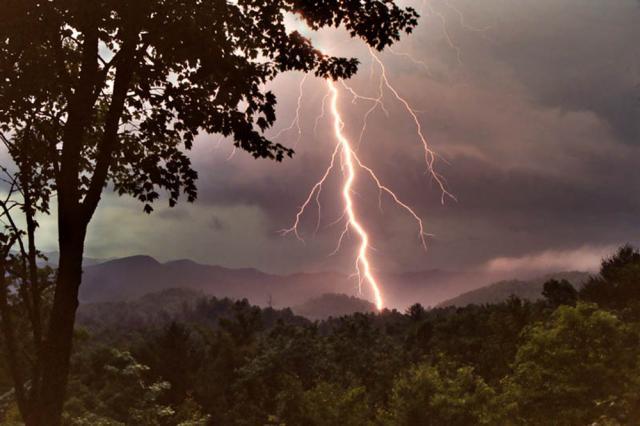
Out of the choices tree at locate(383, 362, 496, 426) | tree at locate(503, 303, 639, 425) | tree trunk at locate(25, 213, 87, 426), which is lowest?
tree at locate(383, 362, 496, 426)

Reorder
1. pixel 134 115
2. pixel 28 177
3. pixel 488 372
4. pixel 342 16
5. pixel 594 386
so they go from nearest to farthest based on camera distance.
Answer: pixel 28 177 < pixel 342 16 < pixel 134 115 < pixel 594 386 < pixel 488 372

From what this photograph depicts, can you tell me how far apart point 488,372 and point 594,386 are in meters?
23.2

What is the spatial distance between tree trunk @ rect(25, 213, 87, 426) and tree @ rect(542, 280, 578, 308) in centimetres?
6318

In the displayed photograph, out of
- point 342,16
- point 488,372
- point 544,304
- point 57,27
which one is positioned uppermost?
point 342,16

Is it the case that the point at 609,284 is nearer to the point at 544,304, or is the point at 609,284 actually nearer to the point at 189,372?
the point at 544,304

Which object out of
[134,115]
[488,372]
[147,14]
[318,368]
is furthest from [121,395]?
[147,14]

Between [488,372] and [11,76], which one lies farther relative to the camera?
[488,372]

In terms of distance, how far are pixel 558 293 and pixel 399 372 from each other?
25.9 metres

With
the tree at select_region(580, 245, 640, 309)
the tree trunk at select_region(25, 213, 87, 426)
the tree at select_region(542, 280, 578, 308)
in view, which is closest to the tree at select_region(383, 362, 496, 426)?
the tree at select_region(580, 245, 640, 309)

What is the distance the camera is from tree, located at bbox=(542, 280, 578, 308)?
62713 mm

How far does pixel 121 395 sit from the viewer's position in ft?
135

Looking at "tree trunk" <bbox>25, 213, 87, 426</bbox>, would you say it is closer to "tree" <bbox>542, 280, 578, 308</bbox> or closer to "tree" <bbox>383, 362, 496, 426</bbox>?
"tree" <bbox>383, 362, 496, 426</bbox>

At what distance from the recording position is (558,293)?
2534 inches

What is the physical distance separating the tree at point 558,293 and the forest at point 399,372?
0.18 m
